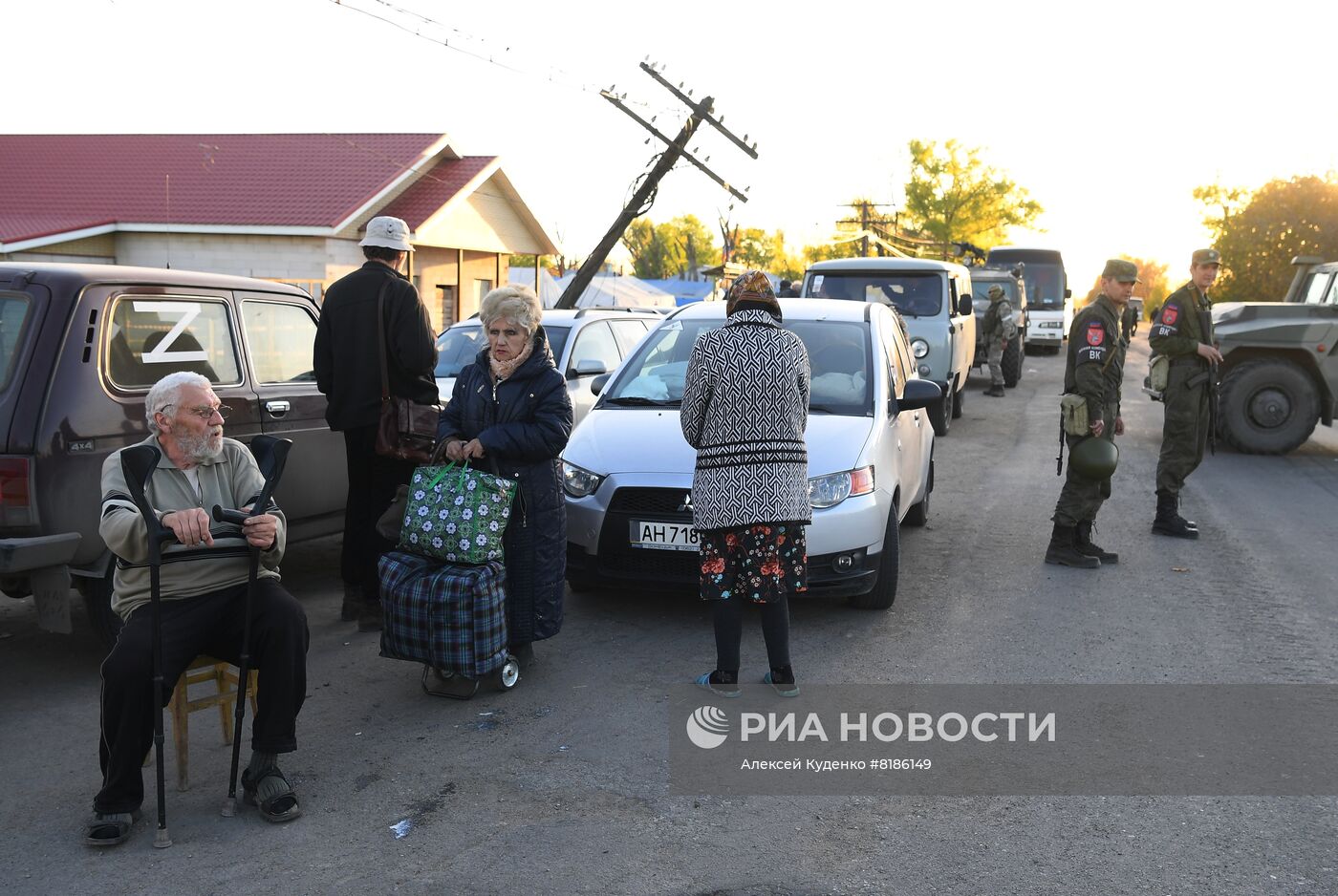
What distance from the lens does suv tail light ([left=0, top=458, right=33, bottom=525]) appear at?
4668 millimetres

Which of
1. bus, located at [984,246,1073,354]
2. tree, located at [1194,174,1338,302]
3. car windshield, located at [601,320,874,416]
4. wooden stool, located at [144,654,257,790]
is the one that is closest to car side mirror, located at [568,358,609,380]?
car windshield, located at [601,320,874,416]

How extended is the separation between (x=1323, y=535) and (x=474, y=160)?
820 inches

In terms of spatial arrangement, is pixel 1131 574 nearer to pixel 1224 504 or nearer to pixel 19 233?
pixel 1224 504

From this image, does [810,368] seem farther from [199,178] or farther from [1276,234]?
[1276,234]

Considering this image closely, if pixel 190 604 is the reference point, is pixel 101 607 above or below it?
below

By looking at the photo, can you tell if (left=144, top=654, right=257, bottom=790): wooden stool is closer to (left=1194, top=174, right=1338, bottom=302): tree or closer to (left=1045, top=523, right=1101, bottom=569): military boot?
(left=1045, top=523, right=1101, bottom=569): military boot

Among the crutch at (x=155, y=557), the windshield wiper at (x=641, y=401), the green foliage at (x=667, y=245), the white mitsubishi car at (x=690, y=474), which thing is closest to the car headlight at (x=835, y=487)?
the white mitsubishi car at (x=690, y=474)

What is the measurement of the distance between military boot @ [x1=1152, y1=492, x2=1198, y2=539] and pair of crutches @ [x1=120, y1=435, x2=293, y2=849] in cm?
674

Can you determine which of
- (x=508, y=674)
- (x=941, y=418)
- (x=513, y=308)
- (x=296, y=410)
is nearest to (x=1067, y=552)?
(x=508, y=674)

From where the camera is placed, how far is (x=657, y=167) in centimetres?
2775

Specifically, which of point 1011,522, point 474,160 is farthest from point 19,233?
point 1011,522

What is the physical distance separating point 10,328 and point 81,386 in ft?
1.32

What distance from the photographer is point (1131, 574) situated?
7.32 metres

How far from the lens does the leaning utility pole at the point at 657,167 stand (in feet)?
87.6
